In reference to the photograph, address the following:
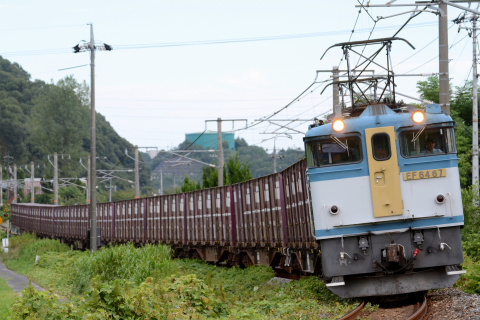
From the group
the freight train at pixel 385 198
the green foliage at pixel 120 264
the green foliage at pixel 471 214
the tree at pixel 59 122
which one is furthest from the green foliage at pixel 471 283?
the tree at pixel 59 122

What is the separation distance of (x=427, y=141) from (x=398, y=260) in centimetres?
221

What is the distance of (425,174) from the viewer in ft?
38.5

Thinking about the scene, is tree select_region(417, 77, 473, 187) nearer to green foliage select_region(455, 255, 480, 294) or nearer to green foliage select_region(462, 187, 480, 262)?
green foliage select_region(462, 187, 480, 262)

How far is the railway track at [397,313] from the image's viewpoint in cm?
1024

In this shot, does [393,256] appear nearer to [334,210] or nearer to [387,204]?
[387,204]

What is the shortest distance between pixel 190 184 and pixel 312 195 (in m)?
34.6

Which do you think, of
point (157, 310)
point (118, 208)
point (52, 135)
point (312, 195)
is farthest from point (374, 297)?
point (52, 135)

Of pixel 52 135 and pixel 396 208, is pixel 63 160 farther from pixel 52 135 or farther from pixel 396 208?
pixel 396 208

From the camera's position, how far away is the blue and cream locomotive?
11602 millimetres

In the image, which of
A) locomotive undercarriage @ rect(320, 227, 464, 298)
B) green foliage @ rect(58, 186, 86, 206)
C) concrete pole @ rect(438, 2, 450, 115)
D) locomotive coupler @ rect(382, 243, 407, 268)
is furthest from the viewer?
green foliage @ rect(58, 186, 86, 206)

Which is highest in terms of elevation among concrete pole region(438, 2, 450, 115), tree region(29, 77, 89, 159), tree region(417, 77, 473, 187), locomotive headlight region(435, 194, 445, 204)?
tree region(29, 77, 89, 159)

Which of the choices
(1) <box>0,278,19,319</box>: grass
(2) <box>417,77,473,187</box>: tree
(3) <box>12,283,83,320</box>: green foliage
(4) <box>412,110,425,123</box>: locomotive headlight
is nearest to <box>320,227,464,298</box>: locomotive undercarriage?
(4) <box>412,110,425,123</box>: locomotive headlight

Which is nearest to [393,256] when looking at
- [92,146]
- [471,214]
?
[471,214]

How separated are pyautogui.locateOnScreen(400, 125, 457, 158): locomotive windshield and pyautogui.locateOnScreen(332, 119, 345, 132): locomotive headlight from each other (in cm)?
107
